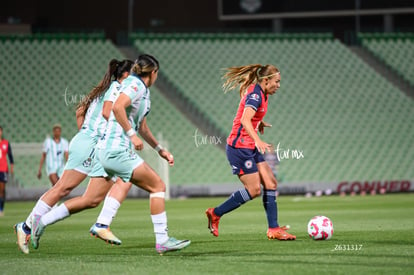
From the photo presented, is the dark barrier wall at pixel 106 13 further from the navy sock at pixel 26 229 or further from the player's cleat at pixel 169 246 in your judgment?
the player's cleat at pixel 169 246

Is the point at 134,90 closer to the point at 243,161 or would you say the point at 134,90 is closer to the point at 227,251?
the point at 227,251

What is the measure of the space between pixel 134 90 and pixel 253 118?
8.40ft

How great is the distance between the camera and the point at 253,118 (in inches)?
387

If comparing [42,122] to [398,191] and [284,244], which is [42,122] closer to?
[398,191]

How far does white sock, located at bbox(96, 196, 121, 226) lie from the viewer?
834cm

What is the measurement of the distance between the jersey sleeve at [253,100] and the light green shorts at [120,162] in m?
2.19

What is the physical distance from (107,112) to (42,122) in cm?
1892

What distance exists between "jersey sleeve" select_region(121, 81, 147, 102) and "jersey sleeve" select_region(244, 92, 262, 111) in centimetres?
200

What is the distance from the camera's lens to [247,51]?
30328 millimetres

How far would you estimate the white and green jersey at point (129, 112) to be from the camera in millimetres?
7645

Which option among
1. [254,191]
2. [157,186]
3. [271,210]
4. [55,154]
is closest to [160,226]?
[157,186]

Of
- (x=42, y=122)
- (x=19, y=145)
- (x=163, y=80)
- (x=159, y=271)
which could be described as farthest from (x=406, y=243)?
(x=163, y=80)

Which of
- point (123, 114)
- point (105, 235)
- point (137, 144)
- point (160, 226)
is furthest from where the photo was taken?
point (105, 235)

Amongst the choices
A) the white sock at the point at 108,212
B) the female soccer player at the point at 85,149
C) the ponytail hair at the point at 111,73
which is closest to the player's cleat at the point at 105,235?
the white sock at the point at 108,212
